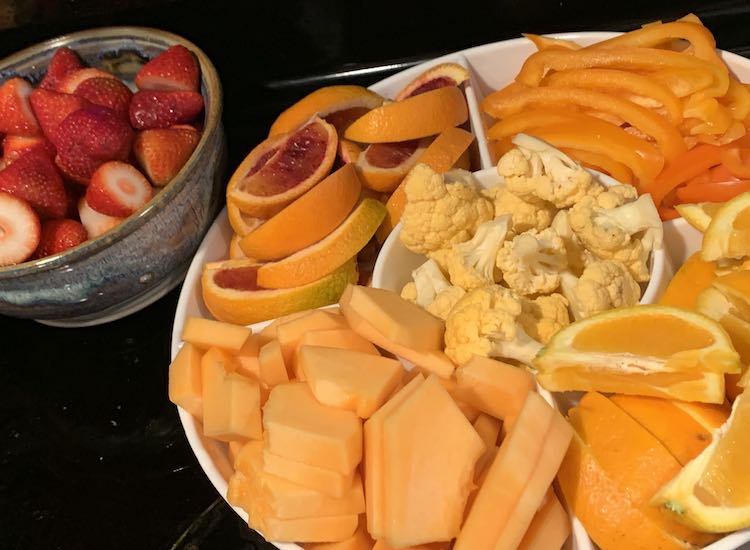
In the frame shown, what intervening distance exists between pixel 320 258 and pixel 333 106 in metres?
0.27

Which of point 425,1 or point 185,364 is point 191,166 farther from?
point 425,1

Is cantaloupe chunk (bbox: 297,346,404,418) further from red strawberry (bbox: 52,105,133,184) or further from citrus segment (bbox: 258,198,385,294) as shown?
red strawberry (bbox: 52,105,133,184)

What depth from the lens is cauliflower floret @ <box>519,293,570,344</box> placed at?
34.7 inches

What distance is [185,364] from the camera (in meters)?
0.88

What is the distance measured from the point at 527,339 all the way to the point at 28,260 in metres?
0.68

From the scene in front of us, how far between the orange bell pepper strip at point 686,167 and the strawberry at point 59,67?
3.03 feet

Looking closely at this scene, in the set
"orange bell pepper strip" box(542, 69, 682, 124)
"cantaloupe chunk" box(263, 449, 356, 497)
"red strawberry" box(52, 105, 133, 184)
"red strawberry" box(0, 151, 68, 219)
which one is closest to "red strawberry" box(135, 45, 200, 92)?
"red strawberry" box(52, 105, 133, 184)

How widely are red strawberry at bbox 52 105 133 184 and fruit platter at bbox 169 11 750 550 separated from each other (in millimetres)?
184

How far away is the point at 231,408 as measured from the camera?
2.65ft

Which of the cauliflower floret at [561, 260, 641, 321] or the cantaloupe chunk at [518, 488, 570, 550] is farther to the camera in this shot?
the cauliflower floret at [561, 260, 641, 321]

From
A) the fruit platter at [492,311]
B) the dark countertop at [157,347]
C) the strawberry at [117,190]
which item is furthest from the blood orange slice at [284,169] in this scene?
the dark countertop at [157,347]

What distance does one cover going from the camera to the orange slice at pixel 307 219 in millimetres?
999

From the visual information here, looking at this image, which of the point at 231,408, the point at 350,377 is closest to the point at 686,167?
the point at 350,377

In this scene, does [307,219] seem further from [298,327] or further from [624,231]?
[624,231]
